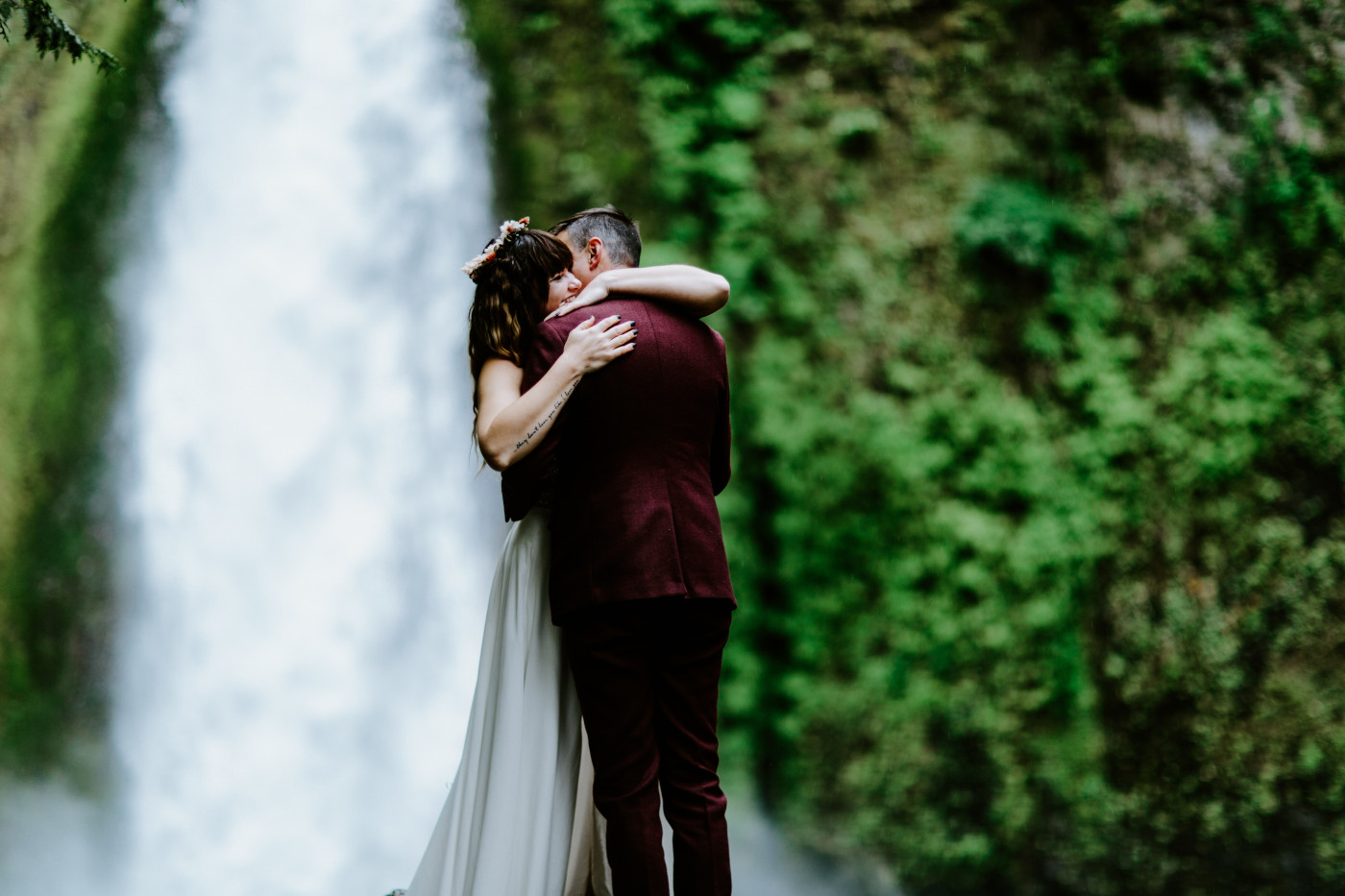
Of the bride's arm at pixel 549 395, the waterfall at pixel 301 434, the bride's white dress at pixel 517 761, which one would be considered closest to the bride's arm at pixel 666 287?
the bride's arm at pixel 549 395

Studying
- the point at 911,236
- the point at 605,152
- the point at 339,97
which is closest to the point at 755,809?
the point at 911,236

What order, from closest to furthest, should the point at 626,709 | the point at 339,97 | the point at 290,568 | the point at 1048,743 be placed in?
the point at 626,709 → the point at 1048,743 → the point at 290,568 → the point at 339,97

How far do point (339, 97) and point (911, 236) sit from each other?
3318mm

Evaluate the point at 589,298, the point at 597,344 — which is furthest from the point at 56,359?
the point at 597,344

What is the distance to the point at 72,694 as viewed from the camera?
464 centimetres

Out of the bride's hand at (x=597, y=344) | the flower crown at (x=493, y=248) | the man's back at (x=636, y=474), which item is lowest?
the man's back at (x=636, y=474)

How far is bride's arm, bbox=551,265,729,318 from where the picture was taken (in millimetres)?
2053

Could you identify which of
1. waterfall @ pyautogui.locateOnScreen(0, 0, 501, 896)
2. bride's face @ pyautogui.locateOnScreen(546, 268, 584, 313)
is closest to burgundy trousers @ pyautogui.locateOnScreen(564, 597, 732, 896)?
bride's face @ pyautogui.locateOnScreen(546, 268, 584, 313)

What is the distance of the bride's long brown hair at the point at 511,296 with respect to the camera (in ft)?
7.04

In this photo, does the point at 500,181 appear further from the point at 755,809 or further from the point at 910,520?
the point at 755,809

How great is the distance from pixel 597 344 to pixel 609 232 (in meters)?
0.49

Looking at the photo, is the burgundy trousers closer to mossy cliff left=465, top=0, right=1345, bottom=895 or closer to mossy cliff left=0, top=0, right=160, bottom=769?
mossy cliff left=465, top=0, right=1345, bottom=895

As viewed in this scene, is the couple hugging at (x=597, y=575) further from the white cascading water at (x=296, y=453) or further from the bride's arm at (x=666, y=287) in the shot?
the white cascading water at (x=296, y=453)

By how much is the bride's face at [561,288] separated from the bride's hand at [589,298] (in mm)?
176
